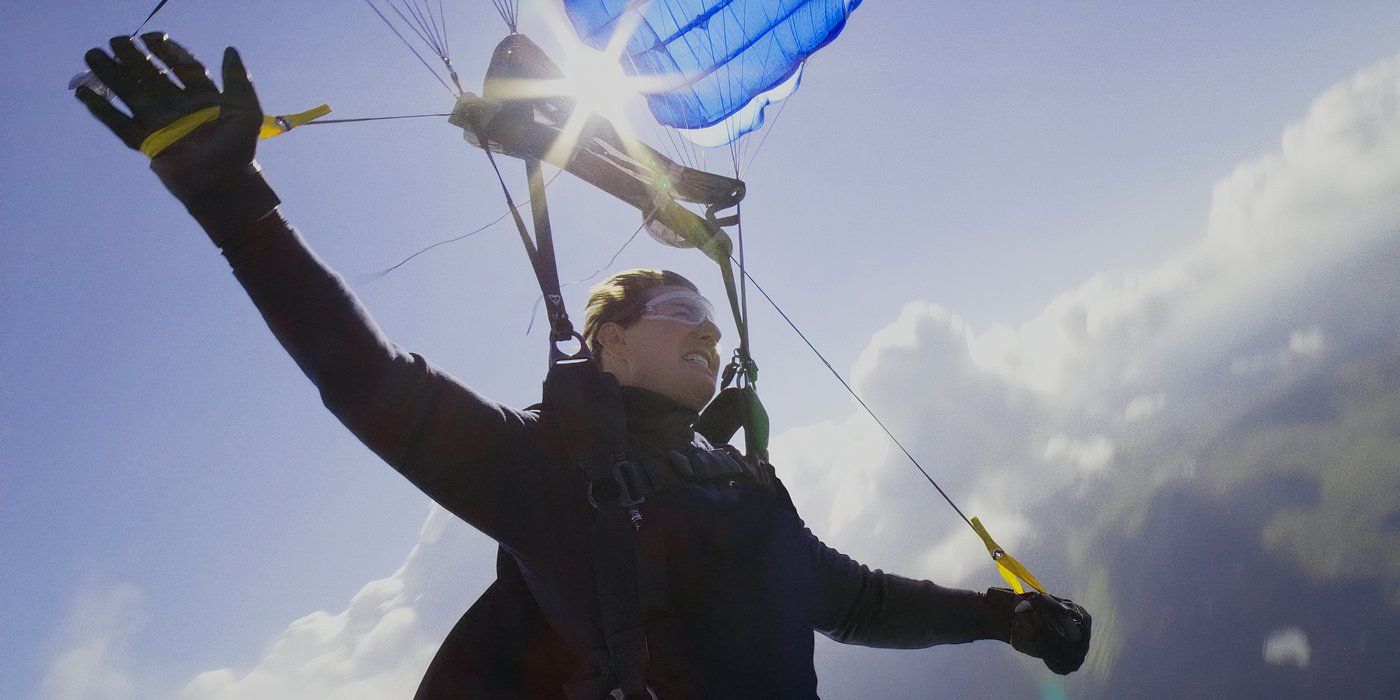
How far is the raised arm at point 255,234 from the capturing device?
1526mm

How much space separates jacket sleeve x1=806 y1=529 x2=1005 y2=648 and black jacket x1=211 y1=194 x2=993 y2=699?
28 centimetres

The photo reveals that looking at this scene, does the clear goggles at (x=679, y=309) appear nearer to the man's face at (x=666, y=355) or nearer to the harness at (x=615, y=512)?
the man's face at (x=666, y=355)

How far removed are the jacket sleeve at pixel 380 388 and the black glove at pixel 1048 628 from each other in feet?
7.76

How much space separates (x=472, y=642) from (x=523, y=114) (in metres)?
3.42

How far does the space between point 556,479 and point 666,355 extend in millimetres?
868

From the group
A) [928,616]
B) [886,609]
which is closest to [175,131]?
[886,609]

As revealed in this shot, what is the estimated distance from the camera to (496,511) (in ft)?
5.88

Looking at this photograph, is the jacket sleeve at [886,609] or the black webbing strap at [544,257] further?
the jacket sleeve at [886,609]

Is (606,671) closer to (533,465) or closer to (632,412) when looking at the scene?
(533,465)

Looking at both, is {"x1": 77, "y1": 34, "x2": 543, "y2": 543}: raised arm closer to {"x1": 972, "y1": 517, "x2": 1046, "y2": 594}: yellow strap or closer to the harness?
the harness

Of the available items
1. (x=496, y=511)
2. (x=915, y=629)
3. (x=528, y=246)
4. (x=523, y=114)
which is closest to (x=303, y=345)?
(x=496, y=511)

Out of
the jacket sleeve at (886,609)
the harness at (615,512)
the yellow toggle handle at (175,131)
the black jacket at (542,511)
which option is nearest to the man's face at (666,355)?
the black jacket at (542,511)

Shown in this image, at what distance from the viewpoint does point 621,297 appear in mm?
2885

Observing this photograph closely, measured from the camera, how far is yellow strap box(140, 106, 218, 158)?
151 cm
